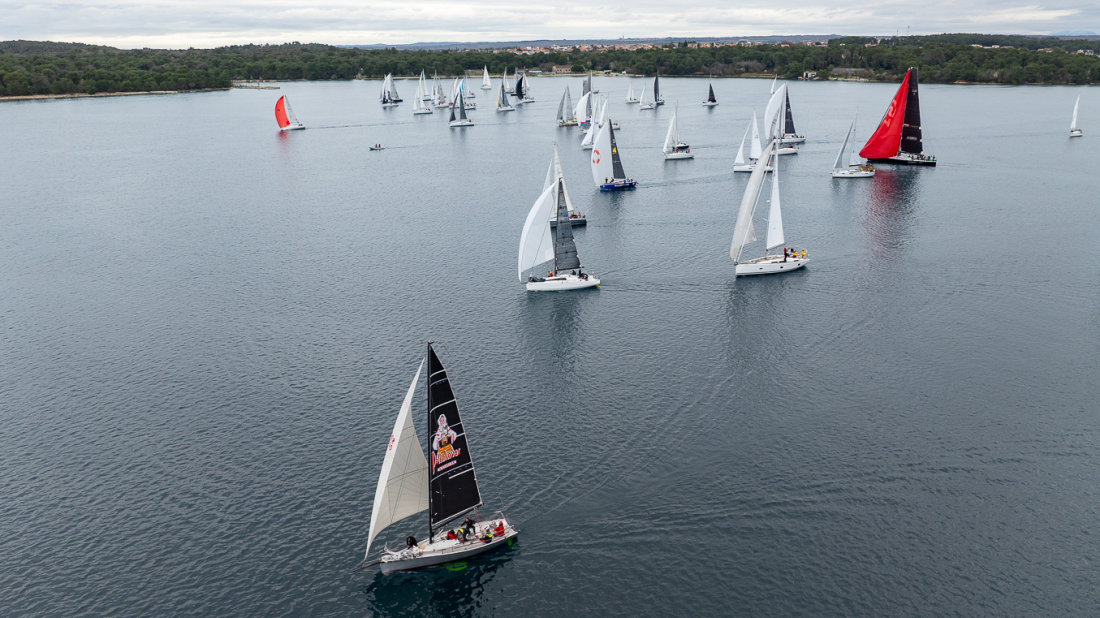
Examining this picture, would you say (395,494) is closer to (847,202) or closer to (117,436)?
(117,436)

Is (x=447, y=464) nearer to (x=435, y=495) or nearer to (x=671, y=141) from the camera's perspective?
(x=435, y=495)

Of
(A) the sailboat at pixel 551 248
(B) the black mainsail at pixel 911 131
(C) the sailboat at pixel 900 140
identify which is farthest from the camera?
(C) the sailboat at pixel 900 140

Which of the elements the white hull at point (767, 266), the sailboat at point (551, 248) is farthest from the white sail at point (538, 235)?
the white hull at point (767, 266)

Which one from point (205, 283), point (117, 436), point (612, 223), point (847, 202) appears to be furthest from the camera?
point (847, 202)

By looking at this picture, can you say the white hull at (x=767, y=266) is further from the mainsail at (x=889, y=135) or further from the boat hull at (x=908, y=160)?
the boat hull at (x=908, y=160)

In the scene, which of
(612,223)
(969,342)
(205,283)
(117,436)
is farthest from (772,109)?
(117,436)

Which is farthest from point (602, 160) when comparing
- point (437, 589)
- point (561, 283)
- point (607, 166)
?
point (437, 589)
